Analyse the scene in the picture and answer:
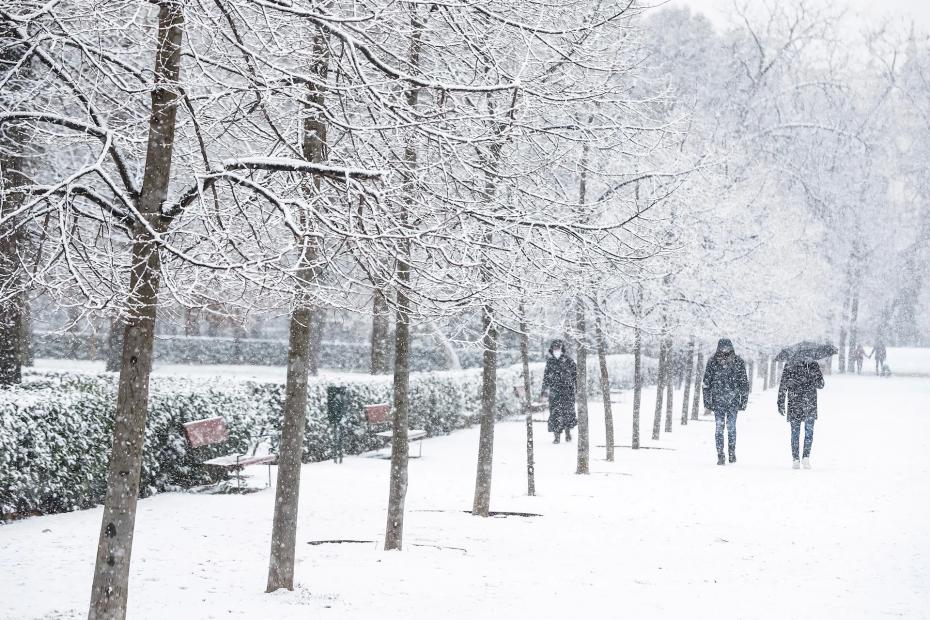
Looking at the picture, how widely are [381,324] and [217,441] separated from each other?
1043cm

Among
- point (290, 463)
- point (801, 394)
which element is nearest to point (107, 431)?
point (290, 463)

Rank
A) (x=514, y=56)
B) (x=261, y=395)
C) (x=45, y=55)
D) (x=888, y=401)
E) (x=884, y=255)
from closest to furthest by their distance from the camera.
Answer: (x=45, y=55) → (x=514, y=56) → (x=261, y=395) → (x=888, y=401) → (x=884, y=255)

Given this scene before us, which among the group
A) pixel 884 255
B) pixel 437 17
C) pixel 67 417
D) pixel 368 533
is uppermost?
pixel 884 255

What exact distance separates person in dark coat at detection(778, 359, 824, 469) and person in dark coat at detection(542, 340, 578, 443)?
430 centimetres

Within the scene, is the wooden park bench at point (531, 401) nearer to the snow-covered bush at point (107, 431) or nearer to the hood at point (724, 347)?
the hood at point (724, 347)

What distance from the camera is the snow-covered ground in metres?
6.34

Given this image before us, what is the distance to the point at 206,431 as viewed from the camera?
10.8m

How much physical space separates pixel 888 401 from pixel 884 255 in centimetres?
1977

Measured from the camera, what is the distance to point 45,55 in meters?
4.72

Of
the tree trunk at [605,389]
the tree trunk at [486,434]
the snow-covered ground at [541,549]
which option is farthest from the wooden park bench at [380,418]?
the tree trunk at [486,434]

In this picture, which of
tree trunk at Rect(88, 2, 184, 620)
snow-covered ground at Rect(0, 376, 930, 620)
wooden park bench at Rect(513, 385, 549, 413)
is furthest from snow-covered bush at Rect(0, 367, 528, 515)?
wooden park bench at Rect(513, 385, 549, 413)

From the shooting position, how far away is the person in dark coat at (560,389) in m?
→ 17.6

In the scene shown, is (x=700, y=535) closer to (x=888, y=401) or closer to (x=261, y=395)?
(x=261, y=395)

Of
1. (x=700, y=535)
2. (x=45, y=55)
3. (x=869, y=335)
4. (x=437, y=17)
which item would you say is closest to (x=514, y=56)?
(x=437, y=17)
